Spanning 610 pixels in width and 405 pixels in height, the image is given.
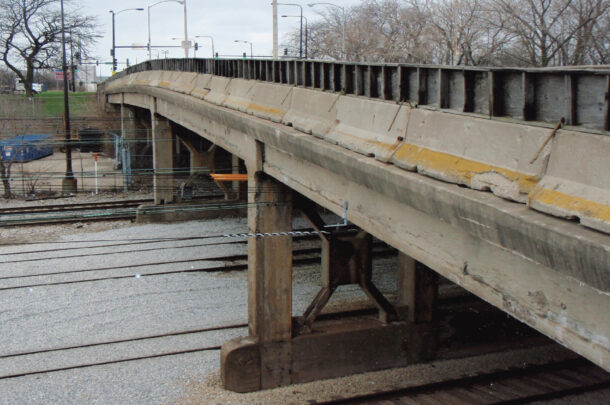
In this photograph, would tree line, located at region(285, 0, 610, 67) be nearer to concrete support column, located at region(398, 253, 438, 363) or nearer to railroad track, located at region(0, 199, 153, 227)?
concrete support column, located at region(398, 253, 438, 363)

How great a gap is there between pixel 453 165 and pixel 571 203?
1.50 m

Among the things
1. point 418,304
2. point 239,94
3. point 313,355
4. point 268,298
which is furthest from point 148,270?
point 418,304

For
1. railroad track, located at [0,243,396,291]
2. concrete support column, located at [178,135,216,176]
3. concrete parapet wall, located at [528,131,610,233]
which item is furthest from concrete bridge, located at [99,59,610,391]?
concrete support column, located at [178,135,216,176]

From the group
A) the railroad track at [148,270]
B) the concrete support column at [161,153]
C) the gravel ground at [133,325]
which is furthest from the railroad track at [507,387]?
the concrete support column at [161,153]

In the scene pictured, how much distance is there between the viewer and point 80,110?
64.6 meters

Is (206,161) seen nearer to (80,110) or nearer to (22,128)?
(22,128)

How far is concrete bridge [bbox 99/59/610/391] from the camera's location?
398 centimetres

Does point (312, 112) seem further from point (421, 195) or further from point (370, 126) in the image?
point (421, 195)

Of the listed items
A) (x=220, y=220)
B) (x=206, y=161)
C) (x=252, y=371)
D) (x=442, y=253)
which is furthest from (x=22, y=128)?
(x=442, y=253)

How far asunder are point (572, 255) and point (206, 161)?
89.4ft

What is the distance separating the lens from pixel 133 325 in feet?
48.1

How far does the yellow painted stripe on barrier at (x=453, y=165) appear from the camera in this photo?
14.8 feet

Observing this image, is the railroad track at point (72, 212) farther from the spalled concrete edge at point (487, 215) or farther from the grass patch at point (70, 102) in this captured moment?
the grass patch at point (70, 102)

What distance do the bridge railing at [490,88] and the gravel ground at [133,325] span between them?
19.5 feet
